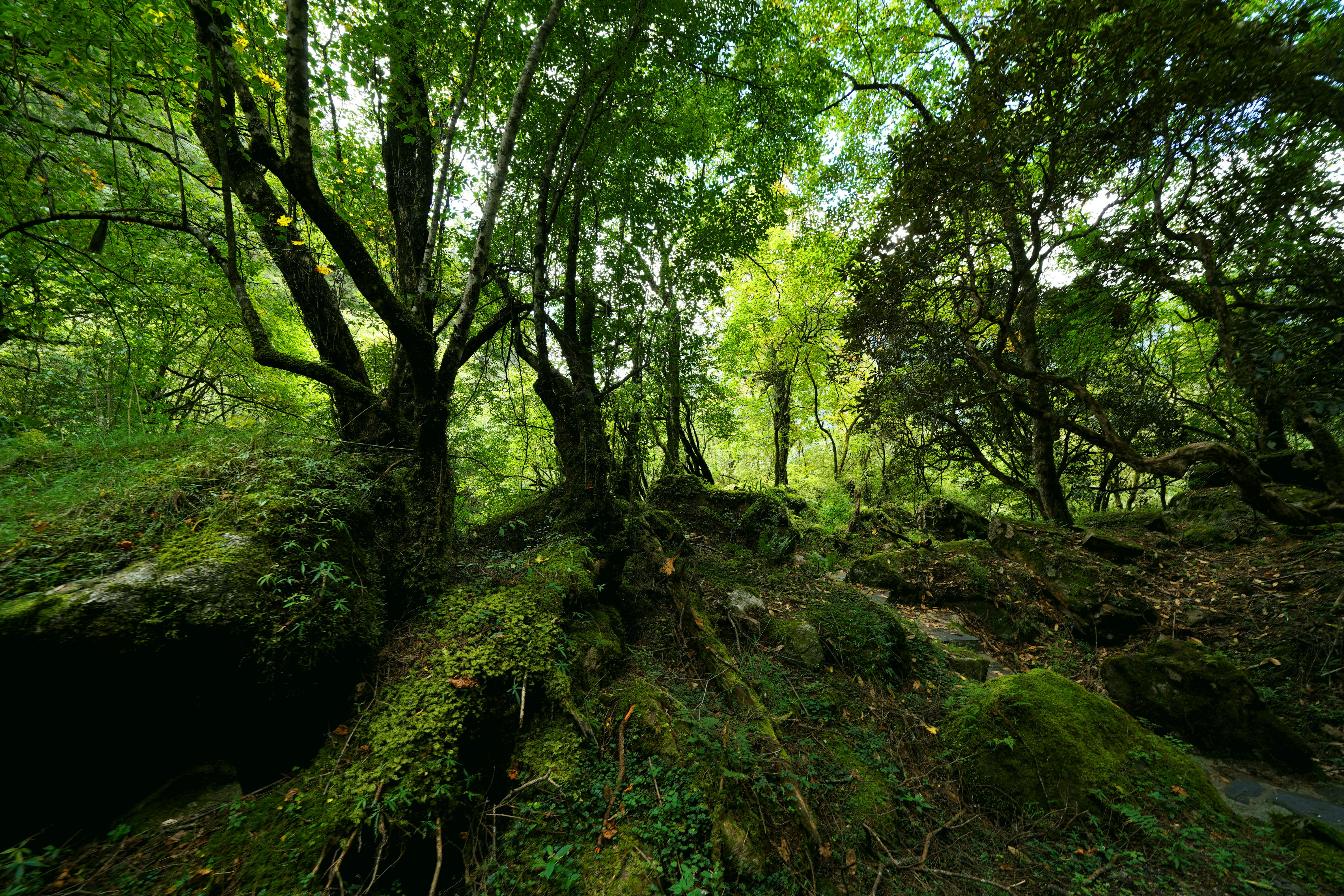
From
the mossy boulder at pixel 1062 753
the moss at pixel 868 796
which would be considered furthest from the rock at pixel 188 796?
the mossy boulder at pixel 1062 753

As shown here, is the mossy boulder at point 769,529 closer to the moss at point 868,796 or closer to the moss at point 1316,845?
A: the moss at point 868,796

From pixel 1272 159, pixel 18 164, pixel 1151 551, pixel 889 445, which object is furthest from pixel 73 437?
pixel 889 445

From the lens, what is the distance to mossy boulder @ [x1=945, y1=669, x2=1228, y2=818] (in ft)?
11.3

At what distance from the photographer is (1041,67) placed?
5.08 metres

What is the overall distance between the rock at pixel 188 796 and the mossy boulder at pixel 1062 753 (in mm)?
5339

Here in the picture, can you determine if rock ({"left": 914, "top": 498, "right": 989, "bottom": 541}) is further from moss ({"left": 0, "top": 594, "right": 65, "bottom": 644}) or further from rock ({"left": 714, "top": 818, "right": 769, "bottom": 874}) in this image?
moss ({"left": 0, "top": 594, "right": 65, "bottom": 644})

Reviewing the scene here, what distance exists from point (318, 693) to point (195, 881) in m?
0.85

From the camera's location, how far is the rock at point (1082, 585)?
5.65 m

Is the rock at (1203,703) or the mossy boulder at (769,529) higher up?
the mossy boulder at (769,529)

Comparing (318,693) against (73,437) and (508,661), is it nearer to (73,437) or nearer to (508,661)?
(508,661)

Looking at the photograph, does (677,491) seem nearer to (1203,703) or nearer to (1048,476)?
(1203,703)

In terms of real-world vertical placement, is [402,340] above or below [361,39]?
below

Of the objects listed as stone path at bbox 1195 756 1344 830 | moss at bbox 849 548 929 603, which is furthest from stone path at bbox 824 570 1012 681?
stone path at bbox 1195 756 1344 830

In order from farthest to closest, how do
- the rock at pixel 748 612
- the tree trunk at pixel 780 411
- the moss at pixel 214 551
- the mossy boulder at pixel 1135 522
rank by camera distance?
the tree trunk at pixel 780 411
the mossy boulder at pixel 1135 522
the rock at pixel 748 612
the moss at pixel 214 551
